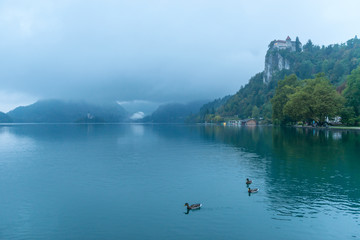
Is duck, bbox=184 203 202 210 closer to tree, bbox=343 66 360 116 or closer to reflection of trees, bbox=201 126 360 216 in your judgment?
reflection of trees, bbox=201 126 360 216

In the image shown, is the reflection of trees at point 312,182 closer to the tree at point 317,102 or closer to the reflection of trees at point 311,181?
the reflection of trees at point 311,181

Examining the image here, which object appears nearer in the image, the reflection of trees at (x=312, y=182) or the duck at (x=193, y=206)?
the duck at (x=193, y=206)

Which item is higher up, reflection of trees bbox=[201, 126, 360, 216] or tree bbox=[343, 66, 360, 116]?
tree bbox=[343, 66, 360, 116]

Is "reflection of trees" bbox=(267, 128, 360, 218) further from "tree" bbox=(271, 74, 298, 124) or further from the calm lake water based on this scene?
"tree" bbox=(271, 74, 298, 124)

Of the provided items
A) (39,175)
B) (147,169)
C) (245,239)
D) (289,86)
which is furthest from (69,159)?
(289,86)

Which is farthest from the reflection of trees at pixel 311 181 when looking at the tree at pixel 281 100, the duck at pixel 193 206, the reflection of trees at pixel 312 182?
the tree at pixel 281 100

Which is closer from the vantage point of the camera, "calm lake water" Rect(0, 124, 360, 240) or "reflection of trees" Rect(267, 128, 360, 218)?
"calm lake water" Rect(0, 124, 360, 240)

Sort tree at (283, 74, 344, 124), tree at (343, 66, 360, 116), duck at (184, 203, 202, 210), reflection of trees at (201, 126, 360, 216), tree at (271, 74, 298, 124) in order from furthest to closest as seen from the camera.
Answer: tree at (271, 74, 298, 124) → tree at (283, 74, 344, 124) → tree at (343, 66, 360, 116) → reflection of trees at (201, 126, 360, 216) → duck at (184, 203, 202, 210)

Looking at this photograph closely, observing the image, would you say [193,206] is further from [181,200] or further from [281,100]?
[281,100]

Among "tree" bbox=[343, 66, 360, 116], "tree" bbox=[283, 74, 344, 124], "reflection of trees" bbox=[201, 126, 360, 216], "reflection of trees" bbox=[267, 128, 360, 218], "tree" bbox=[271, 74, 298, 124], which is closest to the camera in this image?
"reflection of trees" bbox=[201, 126, 360, 216]

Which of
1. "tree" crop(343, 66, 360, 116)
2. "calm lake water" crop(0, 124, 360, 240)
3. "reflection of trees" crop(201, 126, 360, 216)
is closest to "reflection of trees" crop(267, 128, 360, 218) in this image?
"reflection of trees" crop(201, 126, 360, 216)

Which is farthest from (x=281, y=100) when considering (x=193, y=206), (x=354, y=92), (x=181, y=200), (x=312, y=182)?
(x=193, y=206)

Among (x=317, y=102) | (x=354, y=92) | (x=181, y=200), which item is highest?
(x=354, y=92)

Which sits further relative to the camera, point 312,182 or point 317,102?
point 317,102
